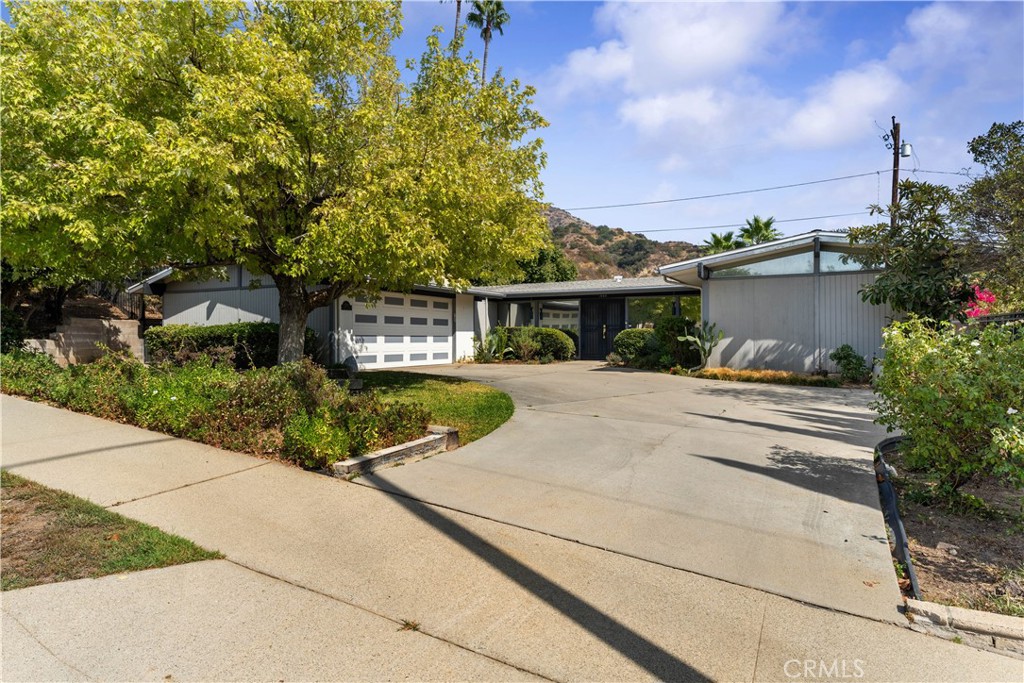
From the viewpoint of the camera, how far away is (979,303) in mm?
12039

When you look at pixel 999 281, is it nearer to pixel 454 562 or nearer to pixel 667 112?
pixel 667 112

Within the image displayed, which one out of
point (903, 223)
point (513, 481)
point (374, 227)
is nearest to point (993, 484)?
point (513, 481)

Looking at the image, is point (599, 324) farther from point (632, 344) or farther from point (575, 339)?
point (632, 344)

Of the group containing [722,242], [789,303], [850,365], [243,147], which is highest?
[722,242]

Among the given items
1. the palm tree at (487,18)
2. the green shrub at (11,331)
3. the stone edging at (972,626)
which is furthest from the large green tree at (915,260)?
the palm tree at (487,18)

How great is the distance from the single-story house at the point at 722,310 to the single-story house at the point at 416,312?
0.04 meters

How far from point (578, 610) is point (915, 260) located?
12.9m

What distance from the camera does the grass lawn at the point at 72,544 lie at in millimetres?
3227

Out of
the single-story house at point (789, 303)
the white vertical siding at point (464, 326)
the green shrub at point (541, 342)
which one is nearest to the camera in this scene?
the single-story house at point (789, 303)

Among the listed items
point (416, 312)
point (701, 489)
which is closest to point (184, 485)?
point (701, 489)

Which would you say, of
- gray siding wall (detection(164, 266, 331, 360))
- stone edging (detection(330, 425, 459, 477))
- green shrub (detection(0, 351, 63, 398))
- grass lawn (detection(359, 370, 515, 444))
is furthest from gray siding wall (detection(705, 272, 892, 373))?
green shrub (detection(0, 351, 63, 398))

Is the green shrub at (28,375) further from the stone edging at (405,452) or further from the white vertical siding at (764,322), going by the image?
the white vertical siding at (764,322)

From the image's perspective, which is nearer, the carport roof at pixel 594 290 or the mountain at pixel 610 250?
the carport roof at pixel 594 290

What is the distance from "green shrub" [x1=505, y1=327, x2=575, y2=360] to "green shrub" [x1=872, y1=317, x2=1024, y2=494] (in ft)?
47.1
